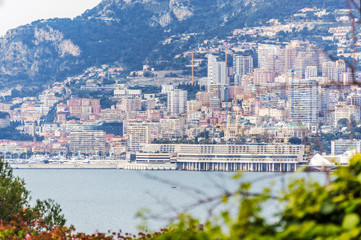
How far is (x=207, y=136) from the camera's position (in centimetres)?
5872

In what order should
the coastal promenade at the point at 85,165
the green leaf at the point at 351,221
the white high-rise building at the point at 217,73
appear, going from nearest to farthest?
the green leaf at the point at 351,221 → the coastal promenade at the point at 85,165 → the white high-rise building at the point at 217,73

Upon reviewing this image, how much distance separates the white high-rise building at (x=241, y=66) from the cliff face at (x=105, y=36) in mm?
14560

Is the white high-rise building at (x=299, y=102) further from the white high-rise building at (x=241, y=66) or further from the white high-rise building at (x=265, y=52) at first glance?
the white high-rise building at (x=241, y=66)

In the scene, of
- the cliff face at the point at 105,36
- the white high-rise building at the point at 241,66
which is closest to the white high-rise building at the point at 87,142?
the white high-rise building at the point at 241,66

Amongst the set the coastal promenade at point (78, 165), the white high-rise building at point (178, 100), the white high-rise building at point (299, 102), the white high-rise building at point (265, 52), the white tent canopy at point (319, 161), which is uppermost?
the white high-rise building at point (265, 52)

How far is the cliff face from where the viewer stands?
88000 millimetres

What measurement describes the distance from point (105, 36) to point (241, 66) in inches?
1068

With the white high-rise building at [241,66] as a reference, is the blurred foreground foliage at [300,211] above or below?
below

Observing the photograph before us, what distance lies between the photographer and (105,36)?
304 feet

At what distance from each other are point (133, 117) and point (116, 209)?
40070 mm

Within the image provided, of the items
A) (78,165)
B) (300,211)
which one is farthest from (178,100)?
(300,211)

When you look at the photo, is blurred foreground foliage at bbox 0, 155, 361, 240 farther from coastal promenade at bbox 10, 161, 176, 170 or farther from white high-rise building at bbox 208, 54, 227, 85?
white high-rise building at bbox 208, 54, 227, 85

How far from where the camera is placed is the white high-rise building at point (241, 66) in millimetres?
68750

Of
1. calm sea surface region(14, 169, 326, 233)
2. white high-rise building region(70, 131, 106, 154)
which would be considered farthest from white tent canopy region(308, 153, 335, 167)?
white high-rise building region(70, 131, 106, 154)
